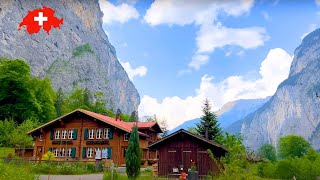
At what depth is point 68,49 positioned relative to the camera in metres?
163

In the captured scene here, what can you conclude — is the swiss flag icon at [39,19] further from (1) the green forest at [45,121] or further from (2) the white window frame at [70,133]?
(2) the white window frame at [70,133]

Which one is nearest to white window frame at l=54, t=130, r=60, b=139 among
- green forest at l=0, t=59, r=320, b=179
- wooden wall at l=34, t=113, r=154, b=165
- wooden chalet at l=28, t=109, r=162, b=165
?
wooden chalet at l=28, t=109, r=162, b=165

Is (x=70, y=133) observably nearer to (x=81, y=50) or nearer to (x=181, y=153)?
(x=181, y=153)

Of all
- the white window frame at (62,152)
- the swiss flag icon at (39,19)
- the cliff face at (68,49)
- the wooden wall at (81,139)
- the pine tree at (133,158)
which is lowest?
the pine tree at (133,158)

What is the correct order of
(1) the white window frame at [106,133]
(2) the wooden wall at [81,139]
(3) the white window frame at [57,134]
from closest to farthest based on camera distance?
(2) the wooden wall at [81,139] < (1) the white window frame at [106,133] < (3) the white window frame at [57,134]

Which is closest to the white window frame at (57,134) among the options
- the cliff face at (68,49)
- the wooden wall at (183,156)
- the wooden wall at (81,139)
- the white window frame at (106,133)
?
the wooden wall at (81,139)

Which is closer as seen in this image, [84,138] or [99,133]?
[99,133]

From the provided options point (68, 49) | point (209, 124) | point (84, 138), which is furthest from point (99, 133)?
point (68, 49)

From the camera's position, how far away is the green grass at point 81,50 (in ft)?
542

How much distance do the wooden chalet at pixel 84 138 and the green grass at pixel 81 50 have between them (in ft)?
412

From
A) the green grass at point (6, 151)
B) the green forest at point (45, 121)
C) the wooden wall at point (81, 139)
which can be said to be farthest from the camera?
the wooden wall at point (81, 139)

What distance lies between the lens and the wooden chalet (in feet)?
132

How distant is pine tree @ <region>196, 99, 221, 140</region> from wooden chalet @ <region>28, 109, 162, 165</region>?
23.2 ft

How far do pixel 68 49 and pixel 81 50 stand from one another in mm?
7377
